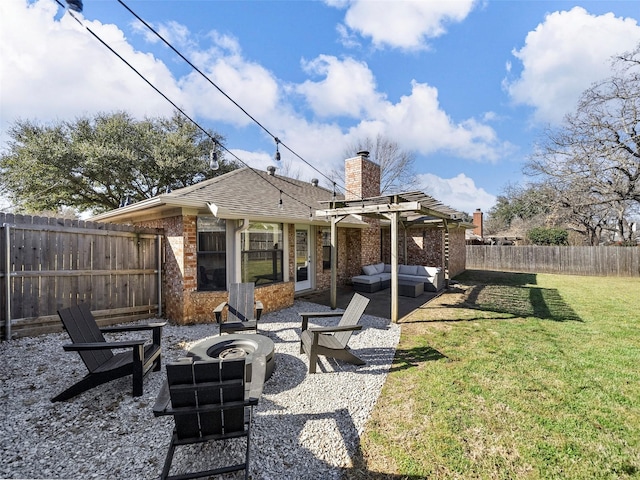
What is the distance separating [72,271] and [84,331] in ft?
9.46

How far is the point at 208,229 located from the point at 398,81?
9609mm

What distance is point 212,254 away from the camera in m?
6.82

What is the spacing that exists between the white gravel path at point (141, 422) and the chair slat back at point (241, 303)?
121 centimetres

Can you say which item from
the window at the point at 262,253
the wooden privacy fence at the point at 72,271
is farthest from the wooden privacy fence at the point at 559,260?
the wooden privacy fence at the point at 72,271

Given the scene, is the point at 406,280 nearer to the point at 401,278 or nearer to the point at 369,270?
the point at 401,278

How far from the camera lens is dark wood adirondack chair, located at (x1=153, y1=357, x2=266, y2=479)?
2297mm

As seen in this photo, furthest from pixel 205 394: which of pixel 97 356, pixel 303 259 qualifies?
pixel 303 259

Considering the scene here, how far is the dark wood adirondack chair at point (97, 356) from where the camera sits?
11.1ft

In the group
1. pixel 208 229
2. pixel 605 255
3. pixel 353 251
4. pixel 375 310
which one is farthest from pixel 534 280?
pixel 208 229

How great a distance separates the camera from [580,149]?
13.3 metres

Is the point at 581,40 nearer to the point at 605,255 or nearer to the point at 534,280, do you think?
the point at 534,280

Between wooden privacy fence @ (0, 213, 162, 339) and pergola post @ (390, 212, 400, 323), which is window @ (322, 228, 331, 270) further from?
wooden privacy fence @ (0, 213, 162, 339)

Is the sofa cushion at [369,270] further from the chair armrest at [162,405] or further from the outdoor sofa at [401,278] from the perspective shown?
the chair armrest at [162,405]

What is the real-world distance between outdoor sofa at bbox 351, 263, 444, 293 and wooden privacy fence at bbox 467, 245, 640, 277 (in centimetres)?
960
